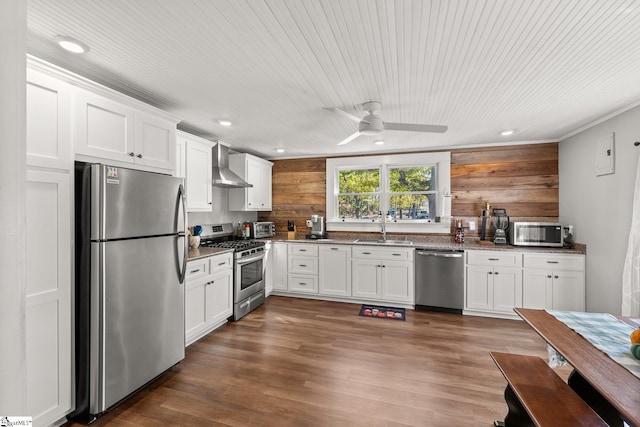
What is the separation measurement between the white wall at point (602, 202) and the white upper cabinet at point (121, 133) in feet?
14.2

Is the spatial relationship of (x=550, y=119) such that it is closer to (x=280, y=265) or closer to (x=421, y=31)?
(x=421, y=31)

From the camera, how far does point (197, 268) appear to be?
2.99 metres

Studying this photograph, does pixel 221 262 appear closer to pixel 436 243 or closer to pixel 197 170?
pixel 197 170

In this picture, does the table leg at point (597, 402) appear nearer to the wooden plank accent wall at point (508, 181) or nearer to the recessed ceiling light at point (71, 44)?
the wooden plank accent wall at point (508, 181)

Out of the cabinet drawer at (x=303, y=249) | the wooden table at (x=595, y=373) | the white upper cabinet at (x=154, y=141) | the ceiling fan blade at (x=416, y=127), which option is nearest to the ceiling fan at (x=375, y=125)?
the ceiling fan blade at (x=416, y=127)

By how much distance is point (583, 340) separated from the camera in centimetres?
148

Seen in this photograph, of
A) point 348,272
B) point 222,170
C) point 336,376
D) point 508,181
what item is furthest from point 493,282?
point 222,170

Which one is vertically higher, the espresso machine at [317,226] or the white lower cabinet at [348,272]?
the espresso machine at [317,226]

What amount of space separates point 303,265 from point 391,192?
186 centimetres

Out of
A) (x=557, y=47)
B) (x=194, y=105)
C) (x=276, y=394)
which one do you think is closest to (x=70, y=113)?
(x=194, y=105)

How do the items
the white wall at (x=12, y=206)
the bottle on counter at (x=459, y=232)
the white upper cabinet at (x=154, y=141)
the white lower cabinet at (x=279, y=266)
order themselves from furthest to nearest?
the white lower cabinet at (x=279, y=266) < the bottle on counter at (x=459, y=232) < the white upper cabinet at (x=154, y=141) < the white wall at (x=12, y=206)

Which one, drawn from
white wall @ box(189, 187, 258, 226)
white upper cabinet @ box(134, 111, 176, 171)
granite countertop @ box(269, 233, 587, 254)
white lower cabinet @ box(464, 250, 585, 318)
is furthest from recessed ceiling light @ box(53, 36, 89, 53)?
white lower cabinet @ box(464, 250, 585, 318)

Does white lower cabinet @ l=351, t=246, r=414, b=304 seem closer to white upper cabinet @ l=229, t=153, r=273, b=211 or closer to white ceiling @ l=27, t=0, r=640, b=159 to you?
white upper cabinet @ l=229, t=153, r=273, b=211

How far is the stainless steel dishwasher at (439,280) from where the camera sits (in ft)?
12.7
